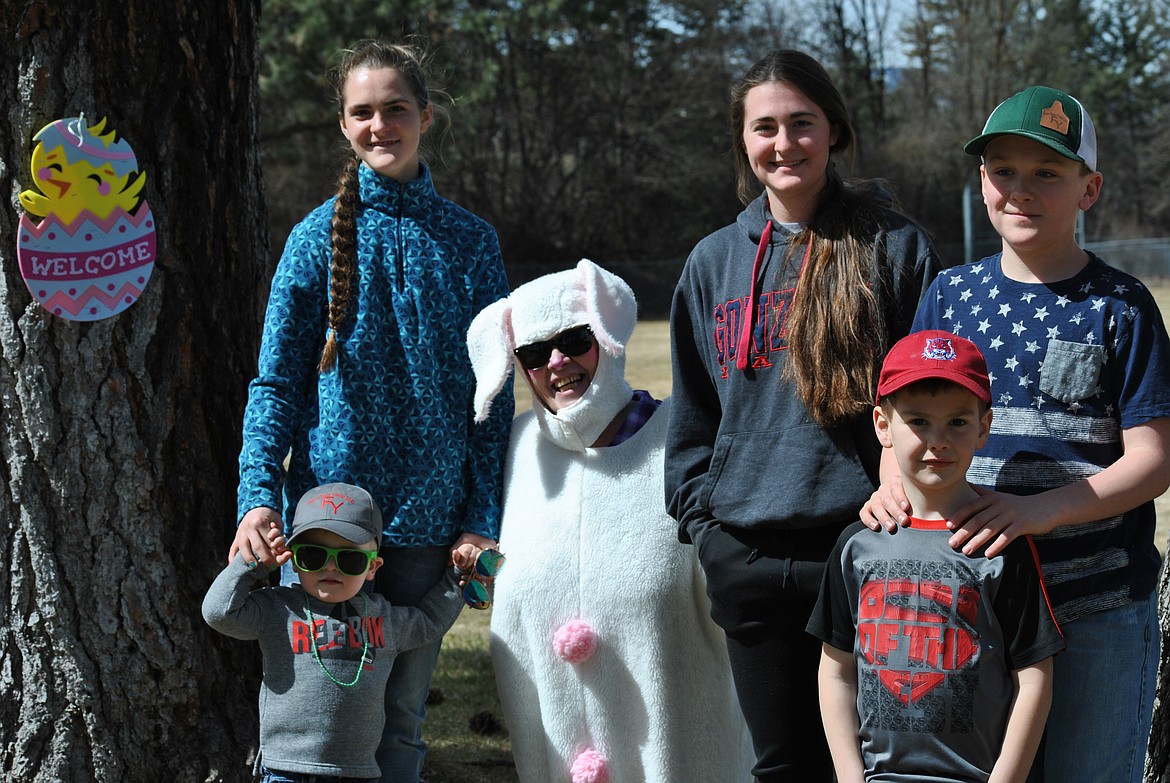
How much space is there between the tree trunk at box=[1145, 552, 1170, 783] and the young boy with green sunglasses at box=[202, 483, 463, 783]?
1824mm

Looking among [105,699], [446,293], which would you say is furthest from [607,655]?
[105,699]

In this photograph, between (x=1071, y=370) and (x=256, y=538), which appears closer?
(x=1071, y=370)

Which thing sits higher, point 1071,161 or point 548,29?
point 548,29

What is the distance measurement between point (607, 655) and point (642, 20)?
31.7m

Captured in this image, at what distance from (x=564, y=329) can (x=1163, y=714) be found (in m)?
1.77

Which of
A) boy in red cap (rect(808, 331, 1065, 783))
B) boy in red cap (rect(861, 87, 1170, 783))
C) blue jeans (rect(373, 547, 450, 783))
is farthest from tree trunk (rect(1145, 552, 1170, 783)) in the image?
blue jeans (rect(373, 547, 450, 783))

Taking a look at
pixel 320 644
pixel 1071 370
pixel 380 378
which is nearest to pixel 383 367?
pixel 380 378

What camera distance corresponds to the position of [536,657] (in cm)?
295

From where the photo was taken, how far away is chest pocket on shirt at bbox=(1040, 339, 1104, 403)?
2143mm

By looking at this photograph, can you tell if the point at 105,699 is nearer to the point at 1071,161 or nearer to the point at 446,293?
the point at 446,293

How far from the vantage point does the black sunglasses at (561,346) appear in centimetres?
286

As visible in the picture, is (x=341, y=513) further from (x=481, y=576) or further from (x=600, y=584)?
(x=600, y=584)

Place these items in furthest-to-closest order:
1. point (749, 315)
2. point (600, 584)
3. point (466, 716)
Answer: point (466, 716) < point (600, 584) < point (749, 315)

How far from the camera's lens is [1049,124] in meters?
2.20
